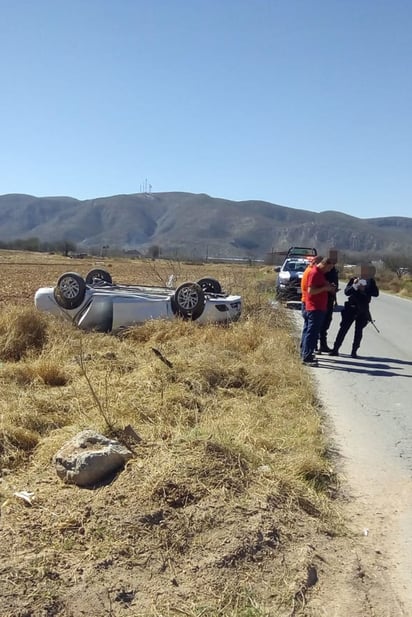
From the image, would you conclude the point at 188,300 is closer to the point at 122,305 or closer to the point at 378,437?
the point at 122,305

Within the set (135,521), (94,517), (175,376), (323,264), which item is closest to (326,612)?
(135,521)

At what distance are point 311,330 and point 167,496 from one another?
6211 mm

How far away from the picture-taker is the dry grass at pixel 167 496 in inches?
131

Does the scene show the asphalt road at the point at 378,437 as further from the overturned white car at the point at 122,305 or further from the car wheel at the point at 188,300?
the car wheel at the point at 188,300

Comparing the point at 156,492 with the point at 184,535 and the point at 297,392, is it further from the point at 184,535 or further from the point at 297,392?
the point at 297,392

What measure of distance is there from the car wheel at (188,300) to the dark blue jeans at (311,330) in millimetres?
2280

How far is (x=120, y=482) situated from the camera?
4.32m

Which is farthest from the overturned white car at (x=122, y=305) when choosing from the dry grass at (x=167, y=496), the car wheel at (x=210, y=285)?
the dry grass at (x=167, y=496)

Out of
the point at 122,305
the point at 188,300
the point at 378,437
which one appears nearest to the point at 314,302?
the point at 188,300

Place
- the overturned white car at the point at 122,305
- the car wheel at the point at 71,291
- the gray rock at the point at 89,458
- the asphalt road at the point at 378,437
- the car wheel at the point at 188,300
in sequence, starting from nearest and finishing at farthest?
the asphalt road at the point at 378,437
the gray rock at the point at 89,458
the overturned white car at the point at 122,305
the car wheel at the point at 71,291
the car wheel at the point at 188,300

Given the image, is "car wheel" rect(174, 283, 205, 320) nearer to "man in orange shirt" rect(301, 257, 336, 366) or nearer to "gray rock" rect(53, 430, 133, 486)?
"man in orange shirt" rect(301, 257, 336, 366)

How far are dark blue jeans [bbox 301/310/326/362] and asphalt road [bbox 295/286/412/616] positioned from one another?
0.30m

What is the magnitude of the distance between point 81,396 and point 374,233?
178 m

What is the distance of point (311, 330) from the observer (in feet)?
32.9
